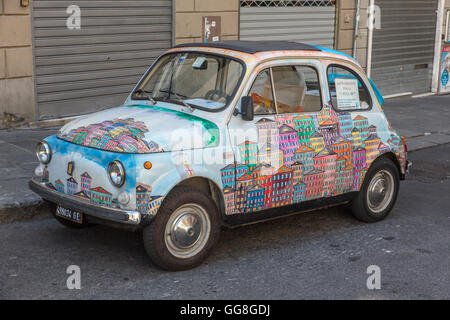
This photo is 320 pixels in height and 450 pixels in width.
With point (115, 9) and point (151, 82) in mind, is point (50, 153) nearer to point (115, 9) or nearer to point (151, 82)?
point (151, 82)

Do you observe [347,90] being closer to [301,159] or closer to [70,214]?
[301,159]

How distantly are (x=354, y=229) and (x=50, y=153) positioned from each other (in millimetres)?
3077

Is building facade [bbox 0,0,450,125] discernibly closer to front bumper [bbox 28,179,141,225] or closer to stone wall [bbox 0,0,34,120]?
stone wall [bbox 0,0,34,120]

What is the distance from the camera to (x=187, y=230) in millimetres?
5250

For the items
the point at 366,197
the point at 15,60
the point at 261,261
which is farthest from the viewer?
the point at 15,60

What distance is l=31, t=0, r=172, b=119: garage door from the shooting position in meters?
10.4

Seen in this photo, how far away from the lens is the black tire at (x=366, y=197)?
22.0 feet

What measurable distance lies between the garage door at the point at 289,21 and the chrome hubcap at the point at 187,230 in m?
8.46

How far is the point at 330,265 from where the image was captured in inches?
219

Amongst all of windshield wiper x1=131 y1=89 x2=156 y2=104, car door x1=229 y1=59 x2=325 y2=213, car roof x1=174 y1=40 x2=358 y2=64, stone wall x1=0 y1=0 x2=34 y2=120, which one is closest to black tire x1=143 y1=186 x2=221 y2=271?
car door x1=229 y1=59 x2=325 y2=213

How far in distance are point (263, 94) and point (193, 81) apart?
0.65 meters

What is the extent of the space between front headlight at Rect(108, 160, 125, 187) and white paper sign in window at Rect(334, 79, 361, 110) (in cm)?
245

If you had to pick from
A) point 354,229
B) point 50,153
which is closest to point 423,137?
point 354,229

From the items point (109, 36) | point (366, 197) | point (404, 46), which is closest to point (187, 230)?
point (366, 197)
